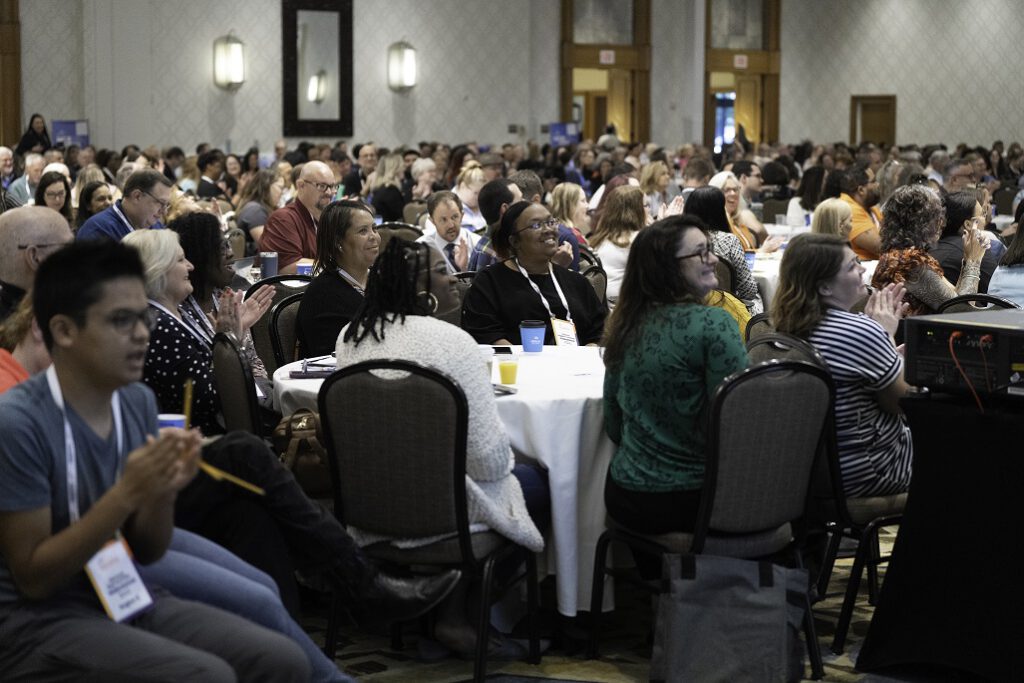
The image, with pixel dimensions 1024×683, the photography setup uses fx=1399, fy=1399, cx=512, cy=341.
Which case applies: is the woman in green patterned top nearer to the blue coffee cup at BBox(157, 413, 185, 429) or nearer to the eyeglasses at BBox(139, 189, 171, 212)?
the blue coffee cup at BBox(157, 413, 185, 429)

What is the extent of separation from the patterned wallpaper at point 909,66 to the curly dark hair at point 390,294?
22458 mm

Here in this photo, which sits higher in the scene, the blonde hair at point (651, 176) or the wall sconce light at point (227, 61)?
the wall sconce light at point (227, 61)

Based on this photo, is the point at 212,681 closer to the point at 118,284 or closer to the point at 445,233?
the point at 118,284

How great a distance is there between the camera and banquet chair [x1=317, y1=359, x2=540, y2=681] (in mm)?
3521

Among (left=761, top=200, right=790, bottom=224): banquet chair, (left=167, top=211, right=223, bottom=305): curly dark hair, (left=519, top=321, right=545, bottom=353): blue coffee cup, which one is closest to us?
(left=167, top=211, right=223, bottom=305): curly dark hair

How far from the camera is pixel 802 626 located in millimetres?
3713

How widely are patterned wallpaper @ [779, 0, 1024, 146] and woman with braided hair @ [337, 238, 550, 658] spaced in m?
22.5

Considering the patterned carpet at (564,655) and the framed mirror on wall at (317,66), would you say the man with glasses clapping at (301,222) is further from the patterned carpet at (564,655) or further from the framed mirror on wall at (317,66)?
the framed mirror on wall at (317,66)

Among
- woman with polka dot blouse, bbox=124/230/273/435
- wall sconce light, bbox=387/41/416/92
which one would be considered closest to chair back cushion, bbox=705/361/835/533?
woman with polka dot blouse, bbox=124/230/273/435

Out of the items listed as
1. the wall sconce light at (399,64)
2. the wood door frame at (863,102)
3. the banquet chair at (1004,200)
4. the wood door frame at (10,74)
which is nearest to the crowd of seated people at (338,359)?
the banquet chair at (1004,200)

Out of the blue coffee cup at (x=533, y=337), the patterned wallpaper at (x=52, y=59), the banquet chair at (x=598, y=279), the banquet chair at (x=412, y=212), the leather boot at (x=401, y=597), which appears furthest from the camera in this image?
the patterned wallpaper at (x=52, y=59)

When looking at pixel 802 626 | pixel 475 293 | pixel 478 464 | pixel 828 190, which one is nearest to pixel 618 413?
pixel 478 464

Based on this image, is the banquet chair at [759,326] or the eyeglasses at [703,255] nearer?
the eyeglasses at [703,255]

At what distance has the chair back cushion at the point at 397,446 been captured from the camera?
352 centimetres
